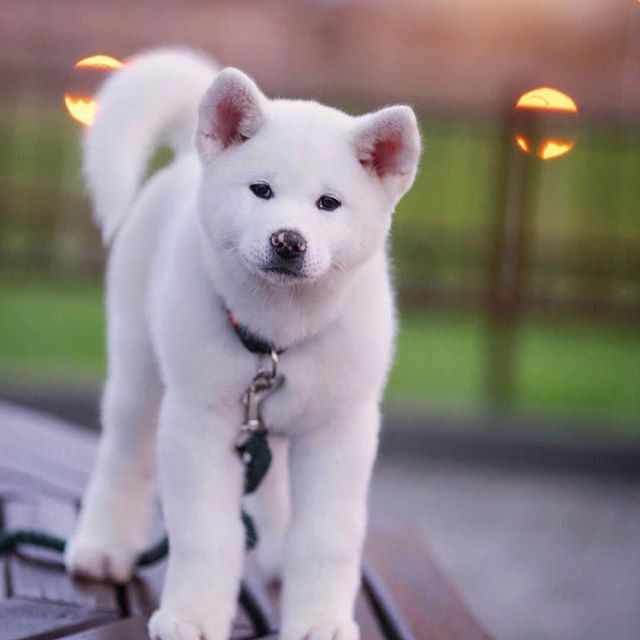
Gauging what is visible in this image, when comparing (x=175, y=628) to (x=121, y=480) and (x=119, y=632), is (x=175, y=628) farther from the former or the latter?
(x=121, y=480)

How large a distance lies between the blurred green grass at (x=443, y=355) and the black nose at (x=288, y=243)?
13.1 ft

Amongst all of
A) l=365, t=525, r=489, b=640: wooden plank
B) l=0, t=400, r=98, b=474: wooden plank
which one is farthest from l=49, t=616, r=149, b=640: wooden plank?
l=0, t=400, r=98, b=474: wooden plank

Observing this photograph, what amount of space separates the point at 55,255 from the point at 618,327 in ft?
10.5

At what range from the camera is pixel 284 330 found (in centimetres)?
193

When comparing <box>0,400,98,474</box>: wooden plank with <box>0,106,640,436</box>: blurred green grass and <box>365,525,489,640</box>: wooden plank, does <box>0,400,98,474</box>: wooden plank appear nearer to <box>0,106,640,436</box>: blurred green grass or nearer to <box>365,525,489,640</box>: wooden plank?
<box>365,525,489,640</box>: wooden plank

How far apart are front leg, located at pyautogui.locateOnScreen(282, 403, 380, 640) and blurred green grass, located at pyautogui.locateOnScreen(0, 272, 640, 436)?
147 inches

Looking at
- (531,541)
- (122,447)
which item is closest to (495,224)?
(531,541)

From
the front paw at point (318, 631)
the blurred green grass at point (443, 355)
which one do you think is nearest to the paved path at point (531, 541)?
the blurred green grass at point (443, 355)

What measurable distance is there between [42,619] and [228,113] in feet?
3.12

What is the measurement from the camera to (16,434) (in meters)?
3.19

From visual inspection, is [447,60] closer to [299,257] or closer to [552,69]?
[552,69]

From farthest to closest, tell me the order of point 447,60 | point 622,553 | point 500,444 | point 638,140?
point 447,60
point 638,140
point 500,444
point 622,553

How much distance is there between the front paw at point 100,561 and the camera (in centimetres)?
231

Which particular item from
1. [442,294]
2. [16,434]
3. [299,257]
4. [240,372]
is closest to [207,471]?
[240,372]
